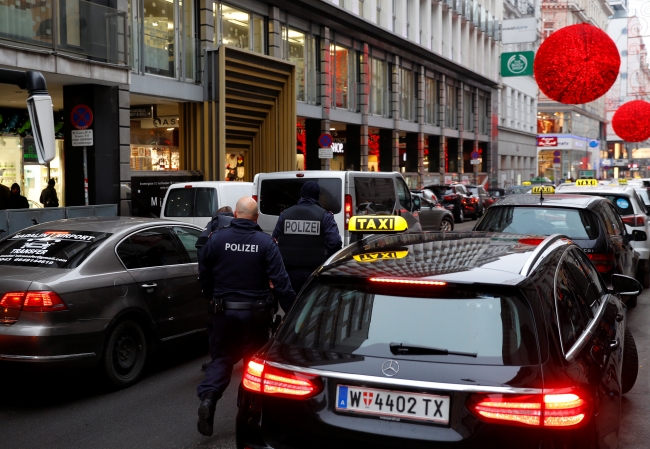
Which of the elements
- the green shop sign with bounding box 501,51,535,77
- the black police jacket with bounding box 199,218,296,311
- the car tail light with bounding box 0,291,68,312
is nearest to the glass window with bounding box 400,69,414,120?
the green shop sign with bounding box 501,51,535,77

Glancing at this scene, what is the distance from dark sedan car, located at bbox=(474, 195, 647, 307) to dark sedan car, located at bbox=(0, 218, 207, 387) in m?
3.94

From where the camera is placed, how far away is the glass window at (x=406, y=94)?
39.4 m

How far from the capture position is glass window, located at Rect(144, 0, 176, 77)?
68.4 ft

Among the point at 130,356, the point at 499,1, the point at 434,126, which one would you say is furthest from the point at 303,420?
the point at 499,1

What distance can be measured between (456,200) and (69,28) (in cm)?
1895

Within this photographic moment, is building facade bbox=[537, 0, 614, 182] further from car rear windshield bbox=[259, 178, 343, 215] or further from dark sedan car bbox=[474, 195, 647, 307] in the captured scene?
dark sedan car bbox=[474, 195, 647, 307]

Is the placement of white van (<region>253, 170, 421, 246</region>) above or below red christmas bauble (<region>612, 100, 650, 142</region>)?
below

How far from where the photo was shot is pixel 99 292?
6.53 metres

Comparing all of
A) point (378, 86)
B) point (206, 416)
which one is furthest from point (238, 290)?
point (378, 86)

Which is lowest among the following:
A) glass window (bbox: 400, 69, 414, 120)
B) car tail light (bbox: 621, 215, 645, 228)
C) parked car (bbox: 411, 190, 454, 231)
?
parked car (bbox: 411, 190, 454, 231)

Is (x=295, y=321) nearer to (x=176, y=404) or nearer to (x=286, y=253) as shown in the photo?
(x=176, y=404)

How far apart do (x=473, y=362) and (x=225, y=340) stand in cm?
245

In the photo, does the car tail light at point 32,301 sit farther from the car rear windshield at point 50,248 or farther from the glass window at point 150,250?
the glass window at point 150,250

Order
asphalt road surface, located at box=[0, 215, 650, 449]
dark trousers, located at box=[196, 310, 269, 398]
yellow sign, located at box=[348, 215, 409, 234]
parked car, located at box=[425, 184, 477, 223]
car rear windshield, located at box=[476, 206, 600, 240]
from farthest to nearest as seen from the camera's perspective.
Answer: parked car, located at box=[425, 184, 477, 223] < car rear windshield, located at box=[476, 206, 600, 240] < yellow sign, located at box=[348, 215, 409, 234] < asphalt road surface, located at box=[0, 215, 650, 449] < dark trousers, located at box=[196, 310, 269, 398]
